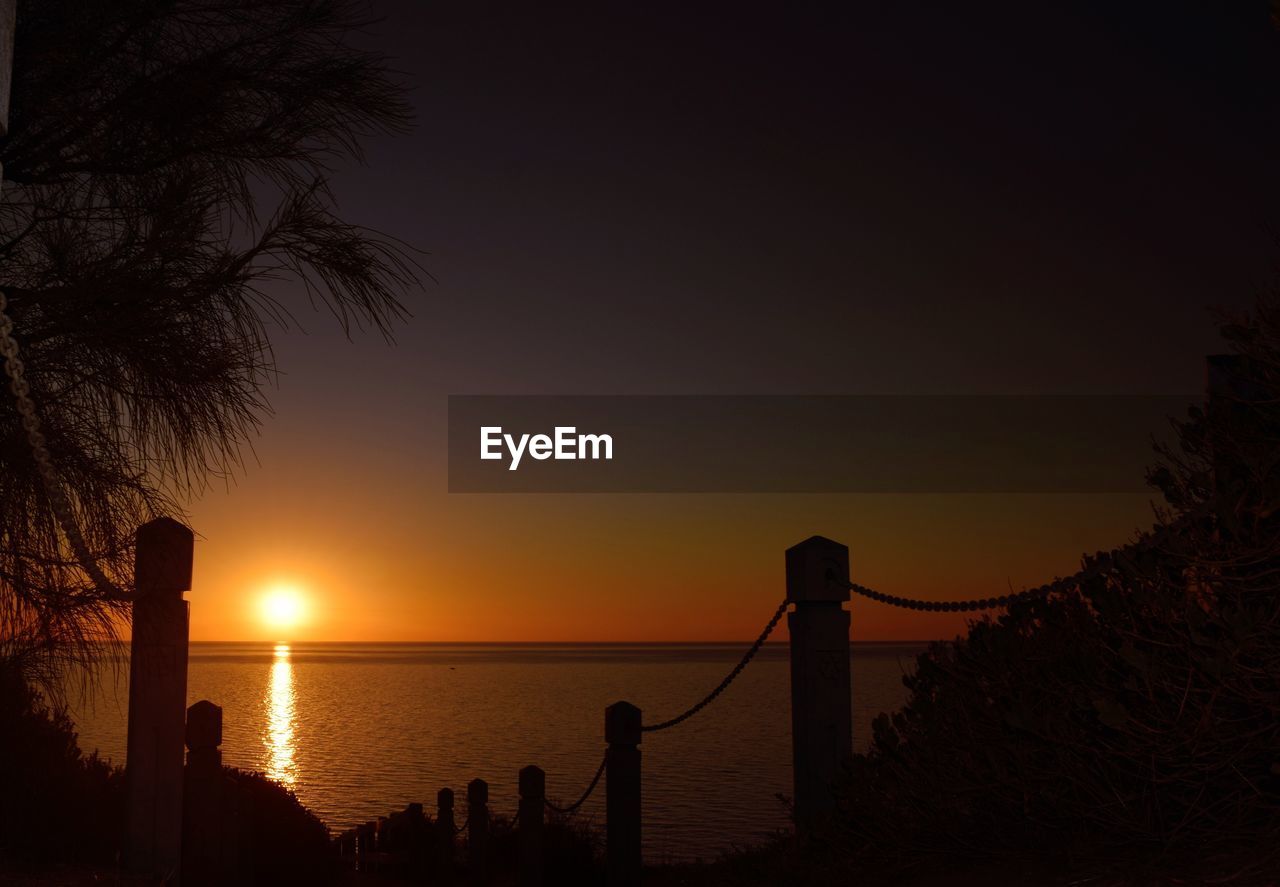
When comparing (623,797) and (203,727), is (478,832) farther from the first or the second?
(203,727)

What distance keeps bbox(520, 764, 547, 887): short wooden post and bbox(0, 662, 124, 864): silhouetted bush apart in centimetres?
327

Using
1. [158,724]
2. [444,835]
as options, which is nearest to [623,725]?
[158,724]

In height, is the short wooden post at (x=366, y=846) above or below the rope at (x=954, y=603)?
below

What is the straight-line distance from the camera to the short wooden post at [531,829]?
9547 millimetres

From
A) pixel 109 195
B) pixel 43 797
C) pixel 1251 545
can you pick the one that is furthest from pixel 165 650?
pixel 1251 545

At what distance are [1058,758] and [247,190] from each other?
5374mm

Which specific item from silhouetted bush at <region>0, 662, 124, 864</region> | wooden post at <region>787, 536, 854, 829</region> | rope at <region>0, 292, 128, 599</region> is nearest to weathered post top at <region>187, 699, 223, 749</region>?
silhouetted bush at <region>0, 662, 124, 864</region>

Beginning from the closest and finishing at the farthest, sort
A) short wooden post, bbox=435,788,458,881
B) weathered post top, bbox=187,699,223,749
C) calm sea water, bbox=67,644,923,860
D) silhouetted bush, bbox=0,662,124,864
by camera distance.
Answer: silhouetted bush, bbox=0,662,124,864
weathered post top, bbox=187,699,223,749
short wooden post, bbox=435,788,458,881
calm sea water, bbox=67,644,923,860

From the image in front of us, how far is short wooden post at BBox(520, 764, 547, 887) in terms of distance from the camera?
9.55 metres

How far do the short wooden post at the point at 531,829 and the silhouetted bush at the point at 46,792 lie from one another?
10.7ft

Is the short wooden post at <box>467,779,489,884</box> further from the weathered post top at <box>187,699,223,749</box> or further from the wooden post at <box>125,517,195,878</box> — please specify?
the wooden post at <box>125,517,195,878</box>

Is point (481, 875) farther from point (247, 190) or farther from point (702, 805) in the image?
point (702, 805)

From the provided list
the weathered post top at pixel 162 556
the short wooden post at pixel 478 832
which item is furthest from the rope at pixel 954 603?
the short wooden post at pixel 478 832

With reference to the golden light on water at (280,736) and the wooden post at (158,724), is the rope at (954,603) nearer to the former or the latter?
the wooden post at (158,724)
